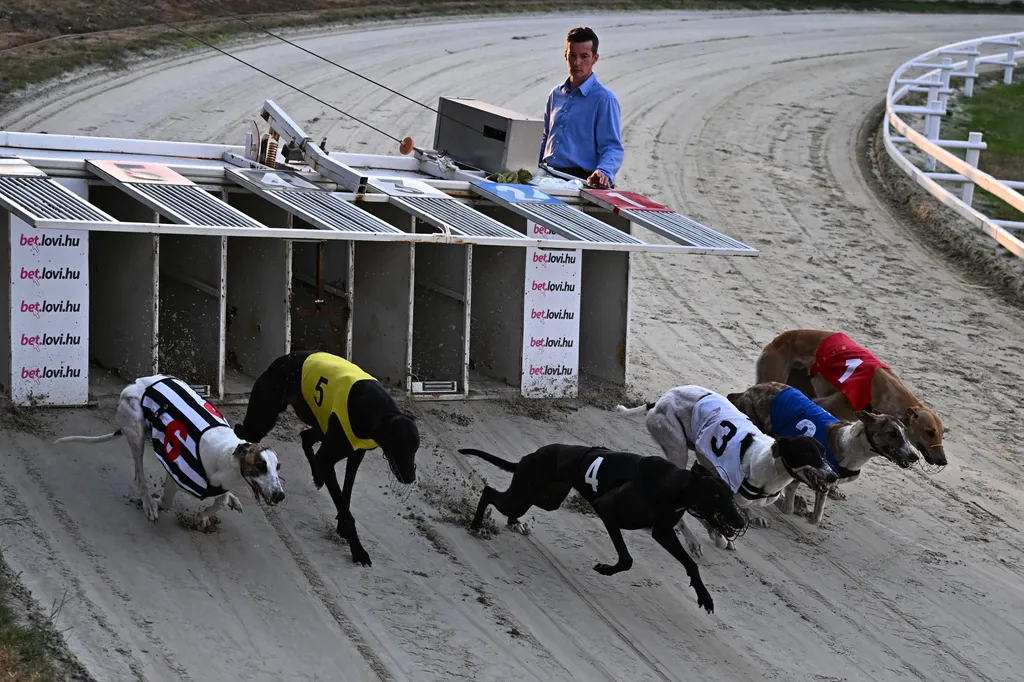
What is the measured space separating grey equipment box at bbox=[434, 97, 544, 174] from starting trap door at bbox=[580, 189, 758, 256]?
76 cm

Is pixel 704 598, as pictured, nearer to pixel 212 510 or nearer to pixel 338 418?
pixel 338 418

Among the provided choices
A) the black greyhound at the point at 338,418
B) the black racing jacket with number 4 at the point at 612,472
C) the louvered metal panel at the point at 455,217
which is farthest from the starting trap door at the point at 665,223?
the black greyhound at the point at 338,418

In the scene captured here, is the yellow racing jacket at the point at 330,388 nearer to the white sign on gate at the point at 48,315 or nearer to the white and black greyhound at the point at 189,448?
the white and black greyhound at the point at 189,448

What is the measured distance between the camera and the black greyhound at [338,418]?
561 centimetres

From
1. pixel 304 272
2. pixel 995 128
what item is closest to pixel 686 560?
pixel 304 272

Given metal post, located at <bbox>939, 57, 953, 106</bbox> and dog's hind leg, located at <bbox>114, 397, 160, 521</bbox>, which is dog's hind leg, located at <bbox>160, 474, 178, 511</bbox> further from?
metal post, located at <bbox>939, 57, 953, 106</bbox>

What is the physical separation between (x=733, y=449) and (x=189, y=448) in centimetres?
248

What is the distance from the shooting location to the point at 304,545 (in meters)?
5.92

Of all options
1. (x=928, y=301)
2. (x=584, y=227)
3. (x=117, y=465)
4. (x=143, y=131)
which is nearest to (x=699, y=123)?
(x=928, y=301)

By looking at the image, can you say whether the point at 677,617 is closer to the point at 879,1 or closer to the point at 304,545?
the point at 304,545

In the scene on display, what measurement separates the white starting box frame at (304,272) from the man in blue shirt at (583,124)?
41cm

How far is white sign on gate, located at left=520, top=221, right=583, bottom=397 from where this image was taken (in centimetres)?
829

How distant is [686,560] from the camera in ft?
18.5

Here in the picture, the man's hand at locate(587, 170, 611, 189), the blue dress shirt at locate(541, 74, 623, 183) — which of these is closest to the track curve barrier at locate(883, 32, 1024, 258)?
the blue dress shirt at locate(541, 74, 623, 183)
